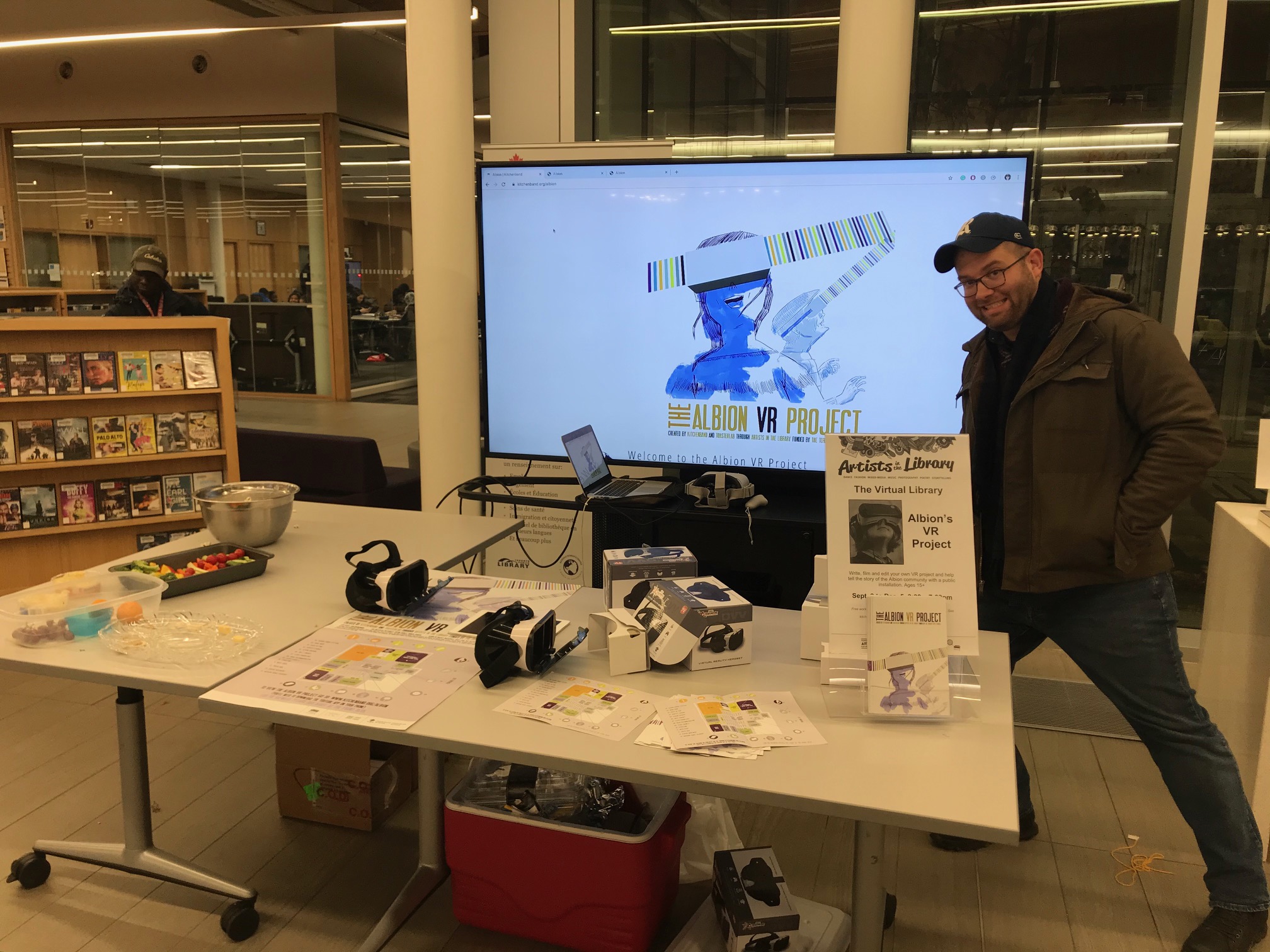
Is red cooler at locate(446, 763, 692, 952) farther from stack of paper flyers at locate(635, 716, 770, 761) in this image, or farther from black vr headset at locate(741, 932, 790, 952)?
stack of paper flyers at locate(635, 716, 770, 761)

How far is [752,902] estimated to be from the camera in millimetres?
1917

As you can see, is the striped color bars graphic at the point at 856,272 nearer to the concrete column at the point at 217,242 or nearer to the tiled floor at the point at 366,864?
the tiled floor at the point at 366,864

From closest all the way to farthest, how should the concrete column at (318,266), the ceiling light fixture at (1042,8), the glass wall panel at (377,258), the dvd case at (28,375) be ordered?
the dvd case at (28,375) < the ceiling light fixture at (1042,8) < the concrete column at (318,266) < the glass wall panel at (377,258)

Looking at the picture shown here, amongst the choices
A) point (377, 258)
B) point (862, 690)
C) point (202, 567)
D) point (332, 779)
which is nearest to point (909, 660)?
point (862, 690)

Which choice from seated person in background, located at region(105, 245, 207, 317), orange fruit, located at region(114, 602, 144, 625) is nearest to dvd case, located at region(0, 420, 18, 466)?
seated person in background, located at region(105, 245, 207, 317)

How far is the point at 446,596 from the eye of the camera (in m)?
2.14

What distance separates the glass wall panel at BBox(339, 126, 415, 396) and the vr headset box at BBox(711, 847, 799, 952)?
881cm

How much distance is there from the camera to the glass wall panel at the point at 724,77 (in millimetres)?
4465

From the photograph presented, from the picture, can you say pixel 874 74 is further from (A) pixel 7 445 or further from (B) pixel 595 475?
(A) pixel 7 445

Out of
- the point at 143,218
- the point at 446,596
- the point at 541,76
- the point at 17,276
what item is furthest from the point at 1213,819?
the point at 17,276

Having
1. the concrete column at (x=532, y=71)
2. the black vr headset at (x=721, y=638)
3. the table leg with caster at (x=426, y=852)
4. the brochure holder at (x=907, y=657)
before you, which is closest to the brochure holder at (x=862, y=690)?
the brochure holder at (x=907, y=657)

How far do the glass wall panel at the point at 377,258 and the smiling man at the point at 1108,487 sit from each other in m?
8.69

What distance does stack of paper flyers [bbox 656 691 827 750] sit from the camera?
1464 millimetres

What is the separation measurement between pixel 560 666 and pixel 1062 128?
3603 mm
